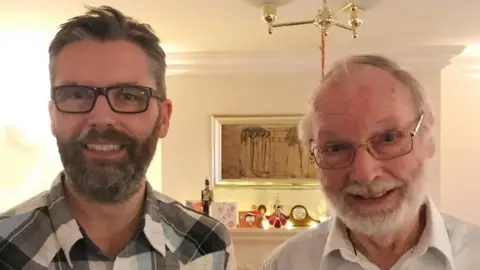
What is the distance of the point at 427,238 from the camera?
138 cm

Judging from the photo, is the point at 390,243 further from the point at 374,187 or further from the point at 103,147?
the point at 103,147

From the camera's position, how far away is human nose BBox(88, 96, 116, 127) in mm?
1223

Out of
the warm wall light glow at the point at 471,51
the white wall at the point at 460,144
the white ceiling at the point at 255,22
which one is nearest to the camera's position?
the white ceiling at the point at 255,22

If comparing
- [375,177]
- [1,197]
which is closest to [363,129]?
[375,177]

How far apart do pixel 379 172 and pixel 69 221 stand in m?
0.70

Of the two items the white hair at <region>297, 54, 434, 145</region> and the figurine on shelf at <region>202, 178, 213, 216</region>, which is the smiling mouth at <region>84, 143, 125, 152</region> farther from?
the figurine on shelf at <region>202, 178, 213, 216</region>

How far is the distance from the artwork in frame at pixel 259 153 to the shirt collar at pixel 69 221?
320 cm

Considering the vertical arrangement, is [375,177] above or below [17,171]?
above

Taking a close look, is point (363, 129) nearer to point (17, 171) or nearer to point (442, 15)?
point (442, 15)

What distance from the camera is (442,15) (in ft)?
11.5

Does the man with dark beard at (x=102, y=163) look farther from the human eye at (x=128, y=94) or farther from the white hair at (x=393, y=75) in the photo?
the white hair at (x=393, y=75)

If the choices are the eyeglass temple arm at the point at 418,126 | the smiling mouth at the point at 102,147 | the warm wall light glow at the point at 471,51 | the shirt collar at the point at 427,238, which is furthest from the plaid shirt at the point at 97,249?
the warm wall light glow at the point at 471,51

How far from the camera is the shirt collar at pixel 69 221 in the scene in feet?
4.02

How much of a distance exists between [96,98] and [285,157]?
3401 mm
